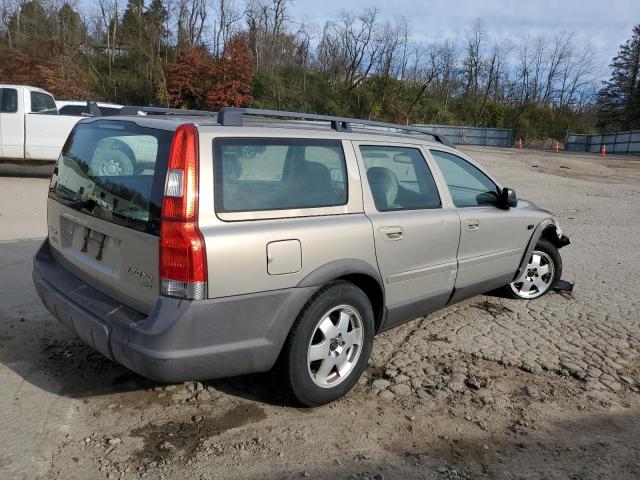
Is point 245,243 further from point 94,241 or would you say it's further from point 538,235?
point 538,235

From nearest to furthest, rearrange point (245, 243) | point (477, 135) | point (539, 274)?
point (245, 243)
point (539, 274)
point (477, 135)

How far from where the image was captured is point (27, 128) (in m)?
11.7

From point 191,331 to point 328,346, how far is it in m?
0.93

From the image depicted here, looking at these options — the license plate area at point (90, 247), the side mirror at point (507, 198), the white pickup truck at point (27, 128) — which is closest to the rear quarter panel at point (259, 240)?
the license plate area at point (90, 247)

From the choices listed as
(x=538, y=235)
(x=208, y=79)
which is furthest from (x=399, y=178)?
(x=208, y=79)

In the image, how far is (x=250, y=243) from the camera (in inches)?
109

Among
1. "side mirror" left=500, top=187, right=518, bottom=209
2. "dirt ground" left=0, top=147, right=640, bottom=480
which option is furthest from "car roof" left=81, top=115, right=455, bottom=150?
"dirt ground" left=0, top=147, right=640, bottom=480

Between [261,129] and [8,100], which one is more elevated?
[8,100]

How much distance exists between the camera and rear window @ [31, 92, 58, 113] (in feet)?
39.1

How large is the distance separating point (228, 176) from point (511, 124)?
192 ft

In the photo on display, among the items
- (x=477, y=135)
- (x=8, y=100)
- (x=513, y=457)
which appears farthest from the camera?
(x=477, y=135)

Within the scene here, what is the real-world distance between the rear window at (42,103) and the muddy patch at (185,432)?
11071 millimetres

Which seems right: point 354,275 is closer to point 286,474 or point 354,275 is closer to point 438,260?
point 438,260

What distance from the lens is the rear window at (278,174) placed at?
2834mm
